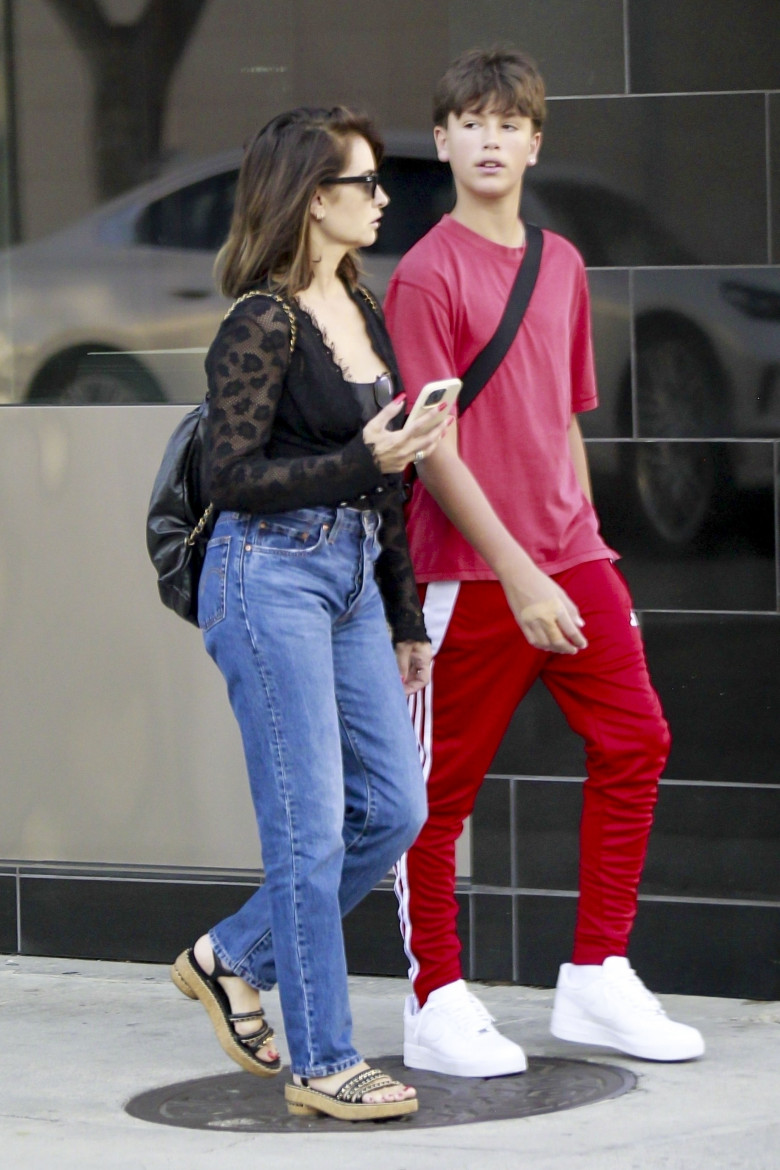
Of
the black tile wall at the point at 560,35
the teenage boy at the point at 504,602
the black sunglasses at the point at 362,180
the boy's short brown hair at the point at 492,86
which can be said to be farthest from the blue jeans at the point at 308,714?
the black tile wall at the point at 560,35

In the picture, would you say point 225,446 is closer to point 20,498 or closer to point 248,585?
point 248,585

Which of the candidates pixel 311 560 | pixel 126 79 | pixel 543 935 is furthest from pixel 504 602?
pixel 126 79

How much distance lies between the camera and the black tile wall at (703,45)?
4.66m

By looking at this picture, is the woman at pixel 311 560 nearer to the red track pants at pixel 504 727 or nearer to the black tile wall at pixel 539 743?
the red track pants at pixel 504 727

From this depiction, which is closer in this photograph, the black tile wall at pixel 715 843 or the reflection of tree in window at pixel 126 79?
the black tile wall at pixel 715 843

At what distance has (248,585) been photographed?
3.58 meters

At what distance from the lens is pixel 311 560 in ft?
11.9

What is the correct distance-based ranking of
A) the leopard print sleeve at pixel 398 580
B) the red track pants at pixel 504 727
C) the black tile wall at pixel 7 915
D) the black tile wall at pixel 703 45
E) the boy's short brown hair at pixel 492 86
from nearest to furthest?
the leopard print sleeve at pixel 398 580, the boy's short brown hair at pixel 492 86, the red track pants at pixel 504 727, the black tile wall at pixel 703 45, the black tile wall at pixel 7 915

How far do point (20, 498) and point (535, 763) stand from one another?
5.32 feet

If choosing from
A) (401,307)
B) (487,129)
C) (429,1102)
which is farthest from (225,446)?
(429,1102)

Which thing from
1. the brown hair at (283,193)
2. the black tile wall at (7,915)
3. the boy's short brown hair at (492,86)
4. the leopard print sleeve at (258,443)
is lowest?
the black tile wall at (7,915)

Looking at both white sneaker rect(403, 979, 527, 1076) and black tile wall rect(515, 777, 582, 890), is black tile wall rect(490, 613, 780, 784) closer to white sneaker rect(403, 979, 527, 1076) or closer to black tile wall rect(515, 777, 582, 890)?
black tile wall rect(515, 777, 582, 890)

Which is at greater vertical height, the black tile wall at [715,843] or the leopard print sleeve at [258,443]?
the leopard print sleeve at [258,443]

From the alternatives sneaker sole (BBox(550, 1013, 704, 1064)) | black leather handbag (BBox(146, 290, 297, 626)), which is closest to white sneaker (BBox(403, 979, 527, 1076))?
sneaker sole (BBox(550, 1013, 704, 1064))
